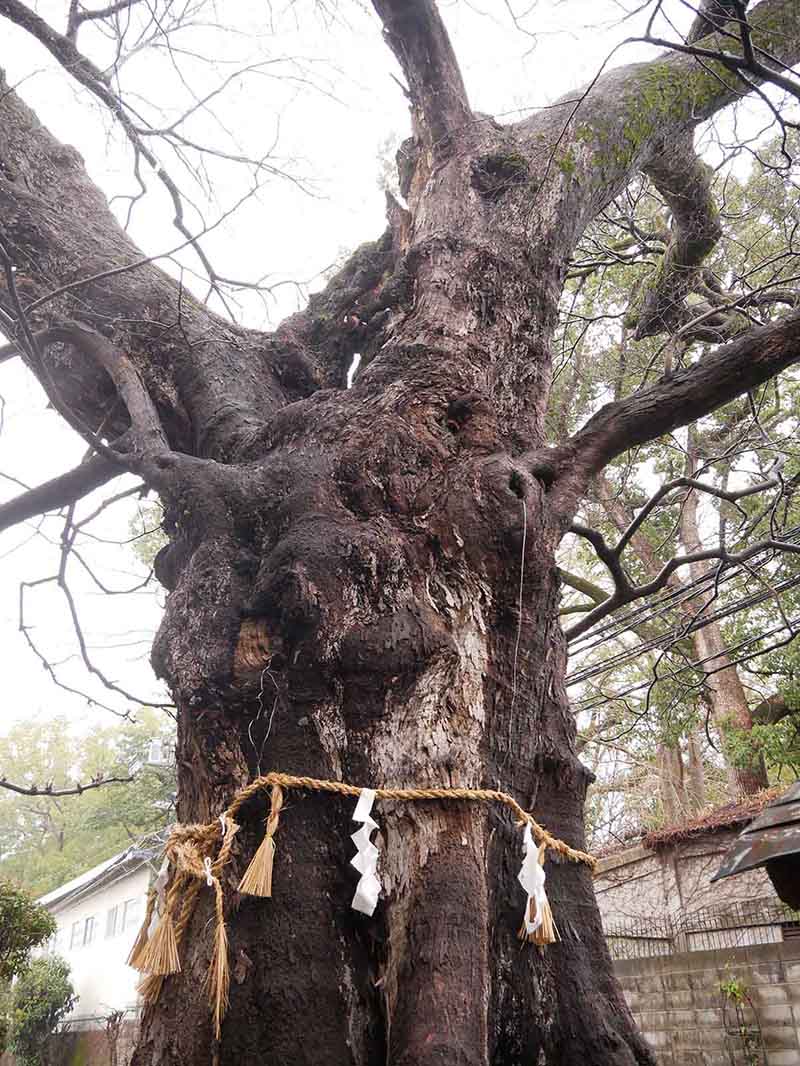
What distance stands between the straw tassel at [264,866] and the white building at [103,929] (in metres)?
12.6

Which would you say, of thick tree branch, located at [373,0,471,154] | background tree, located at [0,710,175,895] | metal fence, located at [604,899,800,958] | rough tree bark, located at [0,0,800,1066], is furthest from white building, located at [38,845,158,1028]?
thick tree branch, located at [373,0,471,154]

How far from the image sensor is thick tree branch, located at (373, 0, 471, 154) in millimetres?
2842

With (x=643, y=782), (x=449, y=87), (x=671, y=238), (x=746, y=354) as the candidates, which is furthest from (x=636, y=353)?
(x=643, y=782)

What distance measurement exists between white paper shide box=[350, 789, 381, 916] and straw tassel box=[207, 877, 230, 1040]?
232 millimetres

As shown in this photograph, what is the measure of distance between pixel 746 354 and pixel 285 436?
1.24m

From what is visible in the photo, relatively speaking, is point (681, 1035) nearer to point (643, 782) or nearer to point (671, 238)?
point (671, 238)

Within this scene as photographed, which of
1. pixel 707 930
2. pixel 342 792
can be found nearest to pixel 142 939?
pixel 342 792

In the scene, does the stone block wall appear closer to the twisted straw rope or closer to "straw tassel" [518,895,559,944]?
"straw tassel" [518,895,559,944]

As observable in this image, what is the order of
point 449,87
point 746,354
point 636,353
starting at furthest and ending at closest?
point 636,353
point 449,87
point 746,354

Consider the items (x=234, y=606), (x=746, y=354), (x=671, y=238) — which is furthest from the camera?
(x=671, y=238)

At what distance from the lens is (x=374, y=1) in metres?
2.78

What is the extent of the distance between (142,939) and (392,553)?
932mm

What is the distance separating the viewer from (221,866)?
4.57ft

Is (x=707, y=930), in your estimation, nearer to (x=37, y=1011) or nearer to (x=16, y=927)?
(x=16, y=927)
